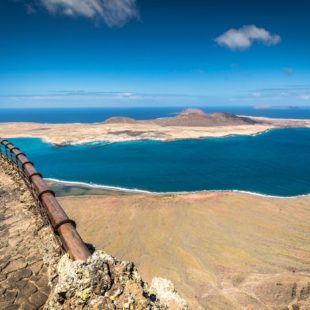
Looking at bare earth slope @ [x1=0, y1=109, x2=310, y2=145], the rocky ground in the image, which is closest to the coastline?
bare earth slope @ [x1=0, y1=109, x2=310, y2=145]

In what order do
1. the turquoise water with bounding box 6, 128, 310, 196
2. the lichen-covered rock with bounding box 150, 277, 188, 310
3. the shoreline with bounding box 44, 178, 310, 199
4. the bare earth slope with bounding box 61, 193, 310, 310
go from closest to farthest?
the lichen-covered rock with bounding box 150, 277, 188, 310, the bare earth slope with bounding box 61, 193, 310, 310, the shoreline with bounding box 44, 178, 310, 199, the turquoise water with bounding box 6, 128, 310, 196

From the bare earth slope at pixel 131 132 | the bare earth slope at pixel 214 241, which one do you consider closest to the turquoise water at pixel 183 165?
the bare earth slope at pixel 131 132

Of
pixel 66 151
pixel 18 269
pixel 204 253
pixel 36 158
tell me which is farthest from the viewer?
pixel 66 151

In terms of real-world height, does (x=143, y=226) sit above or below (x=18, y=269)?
below

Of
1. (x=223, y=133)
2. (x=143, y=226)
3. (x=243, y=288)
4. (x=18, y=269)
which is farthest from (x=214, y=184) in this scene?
(x=223, y=133)

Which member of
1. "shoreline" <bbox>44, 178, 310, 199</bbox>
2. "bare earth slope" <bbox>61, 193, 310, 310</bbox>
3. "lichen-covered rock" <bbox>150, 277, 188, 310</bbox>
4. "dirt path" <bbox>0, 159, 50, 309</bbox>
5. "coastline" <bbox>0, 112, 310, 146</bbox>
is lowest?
"shoreline" <bbox>44, 178, 310, 199</bbox>

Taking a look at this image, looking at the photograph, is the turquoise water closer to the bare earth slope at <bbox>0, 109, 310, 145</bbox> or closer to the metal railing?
the bare earth slope at <bbox>0, 109, 310, 145</bbox>

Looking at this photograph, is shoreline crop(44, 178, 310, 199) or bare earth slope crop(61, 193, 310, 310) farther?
shoreline crop(44, 178, 310, 199)

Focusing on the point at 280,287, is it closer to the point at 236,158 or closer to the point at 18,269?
the point at 18,269
